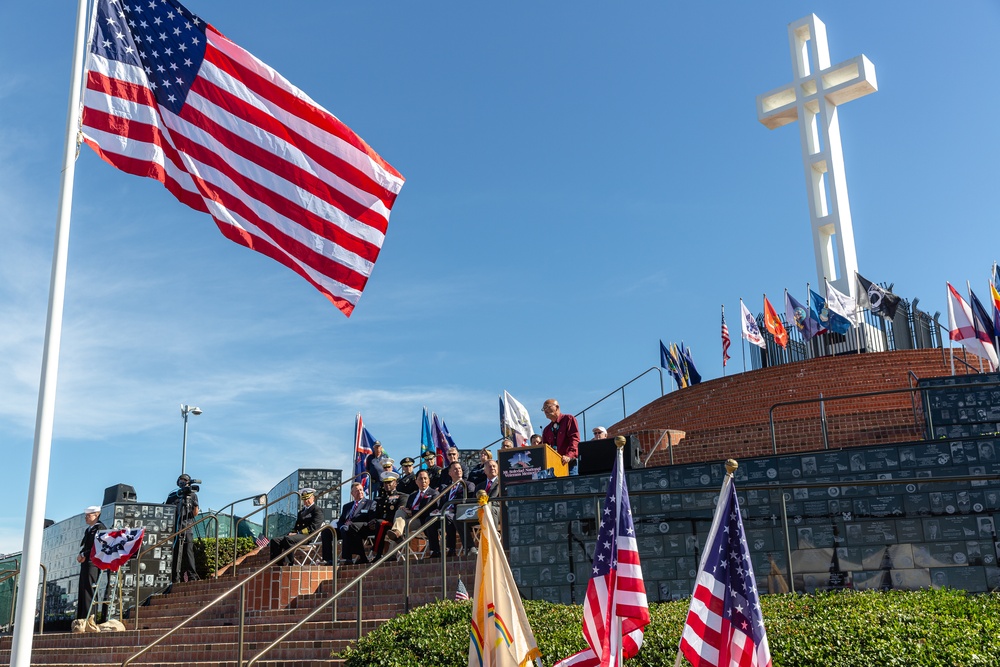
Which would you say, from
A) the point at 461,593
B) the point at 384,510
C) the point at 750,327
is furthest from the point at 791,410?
the point at 461,593

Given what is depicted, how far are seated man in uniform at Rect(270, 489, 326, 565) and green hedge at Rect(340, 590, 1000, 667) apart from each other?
481 centimetres

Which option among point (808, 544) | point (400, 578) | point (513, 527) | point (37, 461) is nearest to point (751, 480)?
point (808, 544)

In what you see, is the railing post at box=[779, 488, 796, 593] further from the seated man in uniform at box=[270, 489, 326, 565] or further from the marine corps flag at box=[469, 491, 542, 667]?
the seated man in uniform at box=[270, 489, 326, 565]

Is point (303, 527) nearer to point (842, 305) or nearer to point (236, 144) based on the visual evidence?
point (236, 144)

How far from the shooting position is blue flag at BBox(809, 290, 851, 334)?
23.9 m

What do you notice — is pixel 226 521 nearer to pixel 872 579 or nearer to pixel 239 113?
pixel 872 579

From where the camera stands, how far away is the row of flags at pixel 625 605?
678 cm

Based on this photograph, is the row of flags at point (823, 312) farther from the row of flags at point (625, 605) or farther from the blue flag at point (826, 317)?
the row of flags at point (625, 605)

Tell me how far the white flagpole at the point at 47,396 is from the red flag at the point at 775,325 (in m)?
20.3

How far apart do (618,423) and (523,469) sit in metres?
10.6

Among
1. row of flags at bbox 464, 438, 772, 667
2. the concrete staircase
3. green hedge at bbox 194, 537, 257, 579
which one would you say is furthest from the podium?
green hedge at bbox 194, 537, 257, 579

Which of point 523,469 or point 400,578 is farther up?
point 523,469

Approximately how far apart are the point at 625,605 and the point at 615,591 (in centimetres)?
12

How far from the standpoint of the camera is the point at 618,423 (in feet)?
78.2
